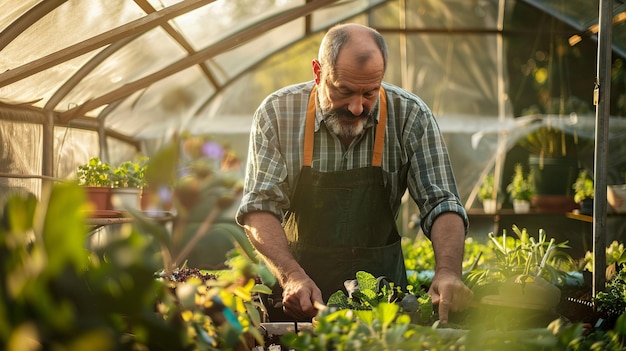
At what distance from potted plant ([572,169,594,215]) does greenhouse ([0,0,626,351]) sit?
2cm

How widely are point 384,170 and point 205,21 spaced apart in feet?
11.4

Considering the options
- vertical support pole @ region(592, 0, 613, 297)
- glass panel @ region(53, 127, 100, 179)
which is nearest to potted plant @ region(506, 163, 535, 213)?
glass panel @ region(53, 127, 100, 179)

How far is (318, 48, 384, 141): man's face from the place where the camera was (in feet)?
7.51

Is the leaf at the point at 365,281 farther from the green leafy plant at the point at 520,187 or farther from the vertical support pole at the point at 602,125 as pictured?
the green leafy plant at the point at 520,187

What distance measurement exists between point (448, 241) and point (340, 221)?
20.5 inches

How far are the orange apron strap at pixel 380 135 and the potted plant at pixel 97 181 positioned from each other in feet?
7.03

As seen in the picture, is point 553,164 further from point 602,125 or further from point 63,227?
point 63,227

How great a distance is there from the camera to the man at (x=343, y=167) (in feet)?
7.75

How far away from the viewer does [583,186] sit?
23.4ft

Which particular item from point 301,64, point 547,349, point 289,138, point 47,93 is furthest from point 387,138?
point 301,64

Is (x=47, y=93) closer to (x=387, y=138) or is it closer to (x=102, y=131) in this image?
(x=102, y=131)

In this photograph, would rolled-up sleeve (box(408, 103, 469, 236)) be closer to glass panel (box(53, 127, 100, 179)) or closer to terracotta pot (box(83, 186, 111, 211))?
terracotta pot (box(83, 186, 111, 211))

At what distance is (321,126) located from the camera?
2.57 metres

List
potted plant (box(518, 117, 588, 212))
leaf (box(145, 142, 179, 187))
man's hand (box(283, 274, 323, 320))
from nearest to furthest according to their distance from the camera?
leaf (box(145, 142, 179, 187)) → man's hand (box(283, 274, 323, 320)) → potted plant (box(518, 117, 588, 212))
